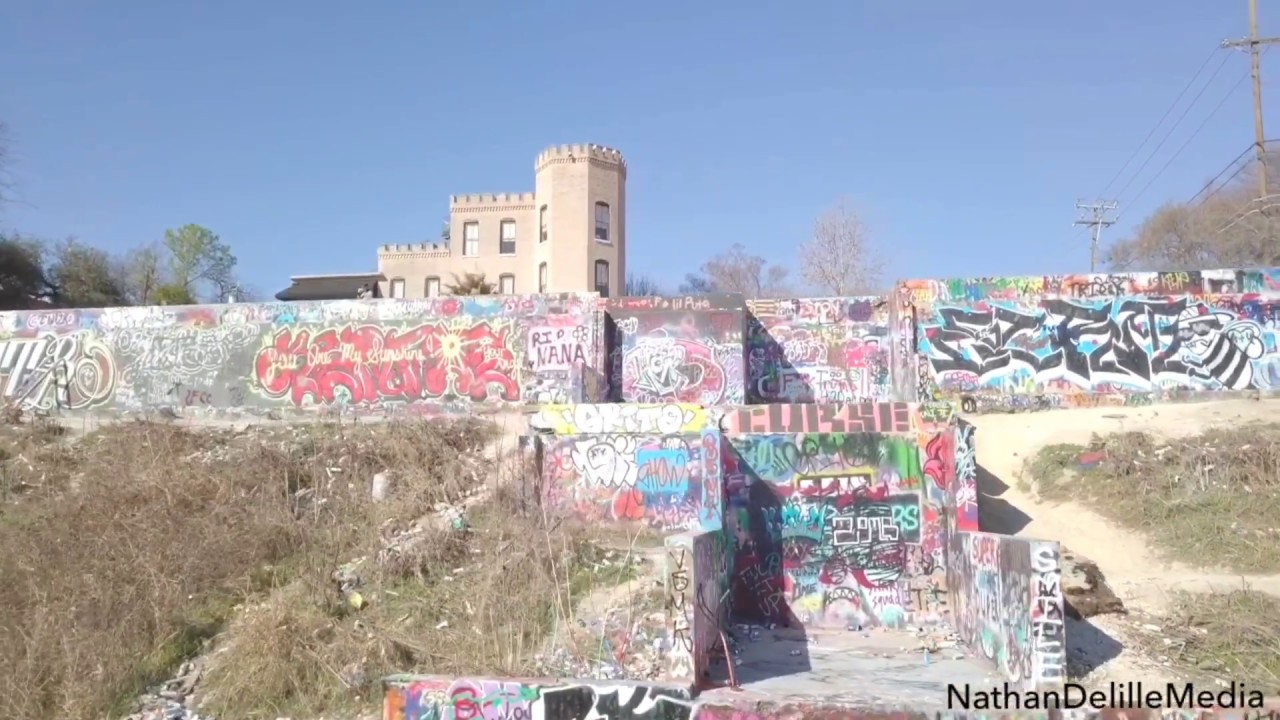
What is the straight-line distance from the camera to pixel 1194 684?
336 inches

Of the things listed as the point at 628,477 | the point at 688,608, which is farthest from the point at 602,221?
the point at 688,608

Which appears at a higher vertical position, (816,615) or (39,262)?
(39,262)

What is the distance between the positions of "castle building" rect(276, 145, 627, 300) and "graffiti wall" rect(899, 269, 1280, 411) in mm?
19421

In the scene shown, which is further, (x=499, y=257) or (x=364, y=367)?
(x=499, y=257)

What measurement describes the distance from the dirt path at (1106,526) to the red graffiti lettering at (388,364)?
32.5 feet

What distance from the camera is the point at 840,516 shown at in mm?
12023

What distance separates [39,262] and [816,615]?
37.1m

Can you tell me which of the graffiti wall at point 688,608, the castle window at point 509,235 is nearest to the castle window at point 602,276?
the castle window at point 509,235

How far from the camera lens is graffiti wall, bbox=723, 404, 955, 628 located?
11.8 meters

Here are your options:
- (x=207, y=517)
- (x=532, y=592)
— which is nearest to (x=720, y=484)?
(x=532, y=592)

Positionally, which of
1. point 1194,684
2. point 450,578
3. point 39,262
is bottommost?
point 1194,684

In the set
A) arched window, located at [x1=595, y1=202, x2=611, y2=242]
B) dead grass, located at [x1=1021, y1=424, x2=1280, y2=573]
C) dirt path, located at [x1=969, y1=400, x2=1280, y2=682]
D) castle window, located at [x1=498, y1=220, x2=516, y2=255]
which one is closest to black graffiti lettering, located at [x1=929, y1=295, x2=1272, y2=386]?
dirt path, located at [x1=969, y1=400, x2=1280, y2=682]

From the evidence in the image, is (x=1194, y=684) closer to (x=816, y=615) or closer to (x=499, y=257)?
(x=816, y=615)

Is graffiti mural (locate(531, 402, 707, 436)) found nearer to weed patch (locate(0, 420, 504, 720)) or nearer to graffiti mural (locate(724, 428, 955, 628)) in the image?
graffiti mural (locate(724, 428, 955, 628))
